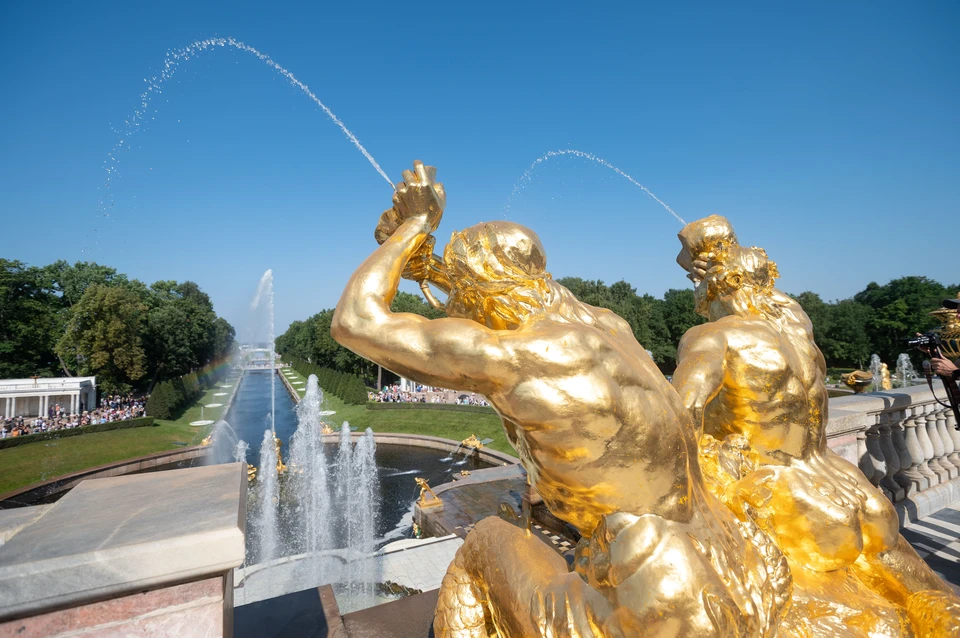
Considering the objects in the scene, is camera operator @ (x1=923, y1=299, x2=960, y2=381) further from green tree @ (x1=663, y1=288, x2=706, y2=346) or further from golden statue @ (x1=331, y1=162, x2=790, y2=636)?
green tree @ (x1=663, y1=288, x2=706, y2=346)

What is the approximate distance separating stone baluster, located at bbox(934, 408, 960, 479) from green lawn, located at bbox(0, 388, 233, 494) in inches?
1089

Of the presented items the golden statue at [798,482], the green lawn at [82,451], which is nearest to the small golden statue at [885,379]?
the golden statue at [798,482]

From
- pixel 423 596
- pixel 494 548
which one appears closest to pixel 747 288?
pixel 494 548

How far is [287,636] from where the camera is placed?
11.3ft

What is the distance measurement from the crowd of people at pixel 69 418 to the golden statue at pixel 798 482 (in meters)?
34.6

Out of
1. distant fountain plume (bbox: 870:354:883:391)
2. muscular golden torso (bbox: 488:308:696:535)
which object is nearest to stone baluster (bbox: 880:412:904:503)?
muscular golden torso (bbox: 488:308:696:535)

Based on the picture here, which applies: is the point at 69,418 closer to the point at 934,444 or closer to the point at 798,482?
the point at 798,482

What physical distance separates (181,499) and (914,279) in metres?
71.3

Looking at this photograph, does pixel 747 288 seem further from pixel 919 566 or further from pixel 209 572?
pixel 209 572

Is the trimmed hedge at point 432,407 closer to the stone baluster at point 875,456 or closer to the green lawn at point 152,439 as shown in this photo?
the green lawn at point 152,439

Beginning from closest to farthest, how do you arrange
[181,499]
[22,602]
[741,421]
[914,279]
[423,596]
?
[22,602], [181,499], [741,421], [423,596], [914,279]

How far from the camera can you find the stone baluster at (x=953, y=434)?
6.92m

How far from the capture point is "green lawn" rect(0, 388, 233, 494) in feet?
69.5

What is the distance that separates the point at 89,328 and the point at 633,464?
4701cm
